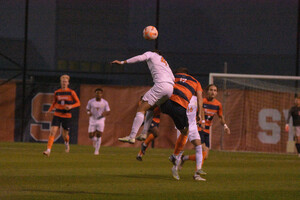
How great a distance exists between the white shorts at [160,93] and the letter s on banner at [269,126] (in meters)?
13.5

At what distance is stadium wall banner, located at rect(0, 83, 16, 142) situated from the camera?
75.1 ft

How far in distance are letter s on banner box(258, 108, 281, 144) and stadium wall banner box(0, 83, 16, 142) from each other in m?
10.2

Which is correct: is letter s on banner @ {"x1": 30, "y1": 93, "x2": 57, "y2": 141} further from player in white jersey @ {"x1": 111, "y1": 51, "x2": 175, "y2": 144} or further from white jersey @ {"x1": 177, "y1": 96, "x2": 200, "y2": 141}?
player in white jersey @ {"x1": 111, "y1": 51, "x2": 175, "y2": 144}

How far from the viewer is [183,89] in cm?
920

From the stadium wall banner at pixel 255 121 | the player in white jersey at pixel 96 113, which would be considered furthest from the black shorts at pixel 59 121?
the stadium wall banner at pixel 255 121

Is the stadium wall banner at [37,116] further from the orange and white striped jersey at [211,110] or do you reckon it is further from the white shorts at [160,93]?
the white shorts at [160,93]

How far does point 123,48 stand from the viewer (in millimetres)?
23266

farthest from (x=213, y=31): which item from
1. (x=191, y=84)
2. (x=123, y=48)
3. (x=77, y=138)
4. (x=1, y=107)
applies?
(x=191, y=84)

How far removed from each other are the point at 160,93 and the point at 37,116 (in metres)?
14.7

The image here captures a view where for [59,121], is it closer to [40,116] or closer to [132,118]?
[132,118]

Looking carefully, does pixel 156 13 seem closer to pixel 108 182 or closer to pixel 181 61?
pixel 181 61

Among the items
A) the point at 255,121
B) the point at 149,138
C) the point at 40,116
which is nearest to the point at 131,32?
the point at 40,116

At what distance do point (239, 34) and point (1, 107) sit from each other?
10.8m

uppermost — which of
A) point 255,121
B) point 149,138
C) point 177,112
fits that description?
point 177,112
